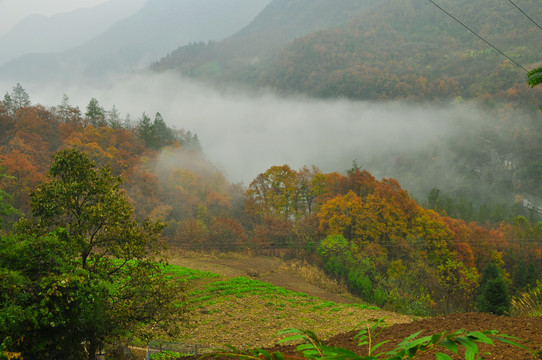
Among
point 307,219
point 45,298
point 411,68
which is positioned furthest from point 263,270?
point 411,68

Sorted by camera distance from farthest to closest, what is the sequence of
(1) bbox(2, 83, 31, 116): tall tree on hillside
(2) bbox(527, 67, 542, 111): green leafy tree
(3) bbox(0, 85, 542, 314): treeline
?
(1) bbox(2, 83, 31, 116): tall tree on hillside < (3) bbox(0, 85, 542, 314): treeline < (2) bbox(527, 67, 542, 111): green leafy tree

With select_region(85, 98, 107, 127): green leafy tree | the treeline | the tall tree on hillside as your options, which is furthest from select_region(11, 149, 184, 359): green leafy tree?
select_region(85, 98, 107, 127): green leafy tree

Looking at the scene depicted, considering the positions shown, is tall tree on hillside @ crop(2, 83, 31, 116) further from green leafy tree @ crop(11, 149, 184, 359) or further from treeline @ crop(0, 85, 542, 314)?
green leafy tree @ crop(11, 149, 184, 359)

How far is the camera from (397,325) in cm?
1141

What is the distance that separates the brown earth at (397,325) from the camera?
4895 millimetres

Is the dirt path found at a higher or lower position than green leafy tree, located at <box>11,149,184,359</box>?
lower

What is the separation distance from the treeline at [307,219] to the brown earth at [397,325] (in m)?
4.40

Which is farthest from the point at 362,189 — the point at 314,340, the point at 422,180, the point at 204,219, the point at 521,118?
the point at 521,118

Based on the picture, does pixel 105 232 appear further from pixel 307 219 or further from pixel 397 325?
pixel 307 219

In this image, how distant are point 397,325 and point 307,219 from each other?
34758 millimetres

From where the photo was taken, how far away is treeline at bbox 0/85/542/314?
124ft

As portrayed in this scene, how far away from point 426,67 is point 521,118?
59133mm

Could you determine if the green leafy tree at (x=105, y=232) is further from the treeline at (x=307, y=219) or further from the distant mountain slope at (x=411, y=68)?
the distant mountain slope at (x=411, y=68)

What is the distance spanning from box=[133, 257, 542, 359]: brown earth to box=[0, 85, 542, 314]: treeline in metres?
4.40
